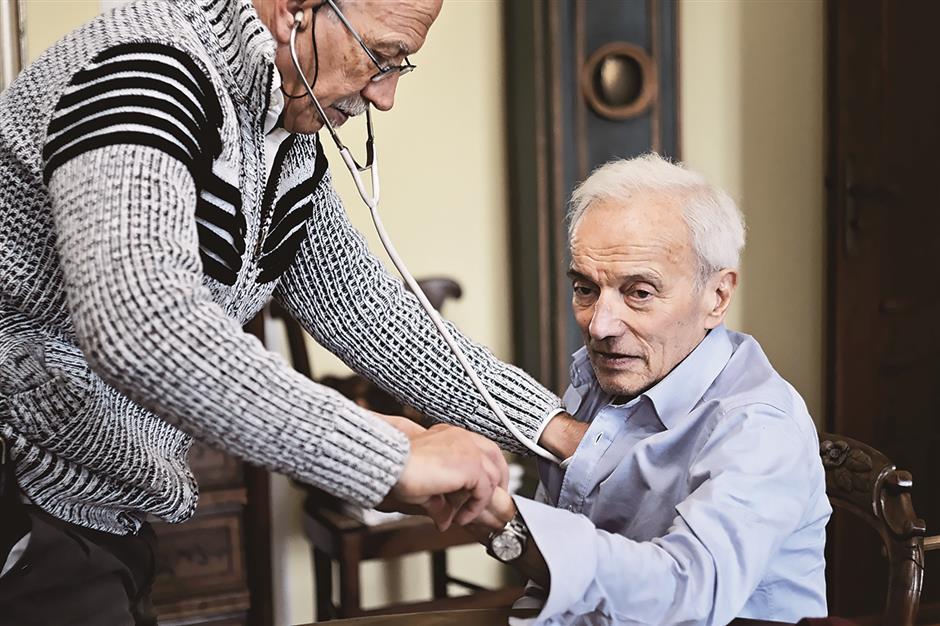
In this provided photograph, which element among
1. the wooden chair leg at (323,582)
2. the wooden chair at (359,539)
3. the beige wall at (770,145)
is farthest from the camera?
the beige wall at (770,145)

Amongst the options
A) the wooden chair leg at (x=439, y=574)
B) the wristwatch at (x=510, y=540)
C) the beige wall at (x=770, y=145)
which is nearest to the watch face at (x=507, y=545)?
the wristwatch at (x=510, y=540)

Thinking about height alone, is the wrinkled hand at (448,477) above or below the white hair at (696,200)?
below

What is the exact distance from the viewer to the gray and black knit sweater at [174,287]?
0.96 m

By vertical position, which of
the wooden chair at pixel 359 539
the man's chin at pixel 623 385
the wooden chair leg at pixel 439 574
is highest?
the man's chin at pixel 623 385

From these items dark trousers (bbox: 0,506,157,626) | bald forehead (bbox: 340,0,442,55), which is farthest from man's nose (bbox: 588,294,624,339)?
dark trousers (bbox: 0,506,157,626)

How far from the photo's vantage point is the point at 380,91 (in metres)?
1.29

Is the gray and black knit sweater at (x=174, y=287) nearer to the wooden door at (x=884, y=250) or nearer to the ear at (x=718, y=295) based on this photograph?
the ear at (x=718, y=295)

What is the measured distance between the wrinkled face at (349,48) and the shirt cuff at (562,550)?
0.53 metres

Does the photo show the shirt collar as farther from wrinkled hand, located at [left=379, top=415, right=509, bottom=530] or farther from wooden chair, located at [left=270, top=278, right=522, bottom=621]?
wooden chair, located at [left=270, top=278, right=522, bottom=621]

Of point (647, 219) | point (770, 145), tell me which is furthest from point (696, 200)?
point (770, 145)

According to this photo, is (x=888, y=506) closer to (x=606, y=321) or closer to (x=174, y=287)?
(x=606, y=321)

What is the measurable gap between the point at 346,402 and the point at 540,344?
2011 millimetres

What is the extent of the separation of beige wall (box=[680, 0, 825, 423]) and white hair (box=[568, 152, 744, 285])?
181cm

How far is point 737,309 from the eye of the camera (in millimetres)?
3428
